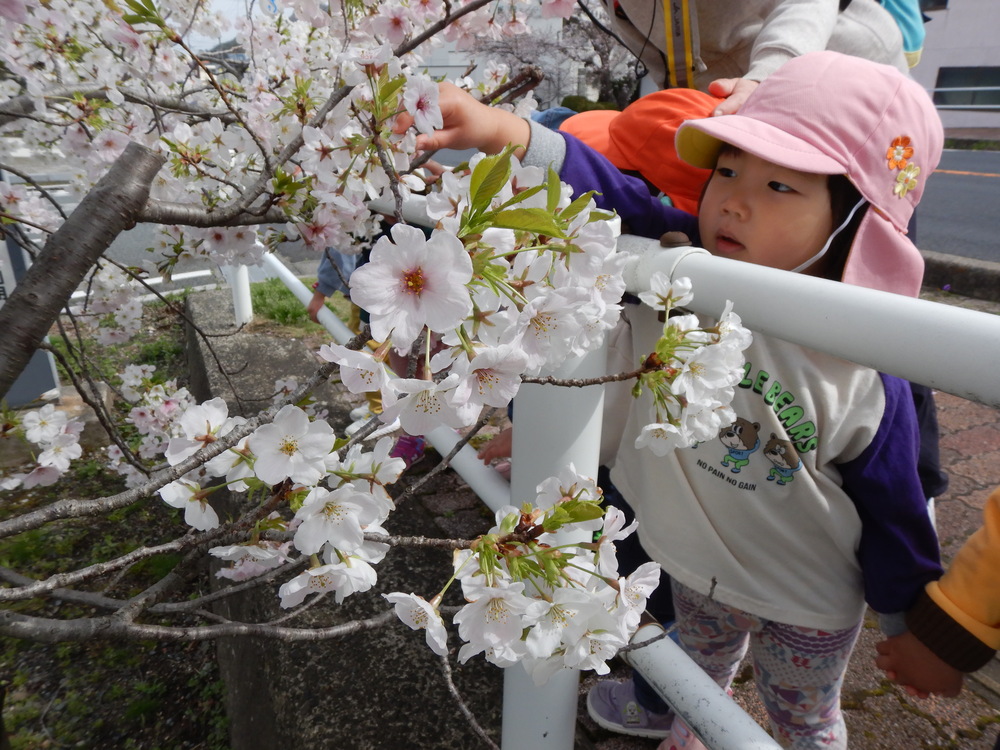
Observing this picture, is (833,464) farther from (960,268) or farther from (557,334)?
(960,268)

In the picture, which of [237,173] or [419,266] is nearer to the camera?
[419,266]

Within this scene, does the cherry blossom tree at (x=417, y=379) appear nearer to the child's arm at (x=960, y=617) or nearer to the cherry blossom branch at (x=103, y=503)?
the cherry blossom branch at (x=103, y=503)

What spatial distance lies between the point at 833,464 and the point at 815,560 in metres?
0.21

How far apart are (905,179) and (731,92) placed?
0.45 meters

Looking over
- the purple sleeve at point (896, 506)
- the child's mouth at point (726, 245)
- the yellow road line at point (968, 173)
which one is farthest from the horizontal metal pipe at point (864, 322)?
the yellow road line at point (968, 173)

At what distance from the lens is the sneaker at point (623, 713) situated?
162cm

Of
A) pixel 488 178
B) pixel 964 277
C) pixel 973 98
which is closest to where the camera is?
pixel 488 178

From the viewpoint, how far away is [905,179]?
1256 mm

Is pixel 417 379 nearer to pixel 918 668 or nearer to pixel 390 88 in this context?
pixel 390 88

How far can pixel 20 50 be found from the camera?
203cm

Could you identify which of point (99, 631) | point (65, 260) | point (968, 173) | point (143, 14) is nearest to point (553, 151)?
point (143, 14)

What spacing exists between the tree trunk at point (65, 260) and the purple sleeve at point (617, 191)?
0.77 metres

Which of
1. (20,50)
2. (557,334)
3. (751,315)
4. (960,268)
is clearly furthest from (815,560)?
(960,268)

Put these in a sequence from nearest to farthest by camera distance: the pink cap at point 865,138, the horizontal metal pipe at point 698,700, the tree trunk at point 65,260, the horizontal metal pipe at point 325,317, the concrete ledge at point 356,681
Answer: the tree trunk at point 65,260 → the horizontal metal pipe at point 698,700 → the pink cap at point 865,138 → the concrete ledge at point 356,681 → the horizontal metal pipe at point 325,317
